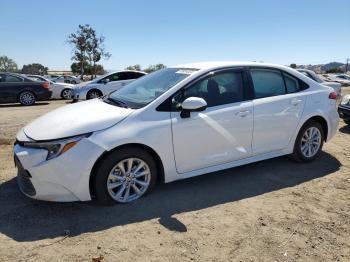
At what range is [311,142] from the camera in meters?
5.98

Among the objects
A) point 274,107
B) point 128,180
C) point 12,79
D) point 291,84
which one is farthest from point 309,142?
point 12,79

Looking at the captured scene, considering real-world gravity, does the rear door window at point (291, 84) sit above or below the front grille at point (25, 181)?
above

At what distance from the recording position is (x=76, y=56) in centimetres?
4412

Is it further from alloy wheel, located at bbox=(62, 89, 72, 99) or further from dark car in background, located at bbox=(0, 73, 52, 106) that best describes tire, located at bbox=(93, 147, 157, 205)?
alloy wheel, located at bbox=(62, 89, 72, 99)

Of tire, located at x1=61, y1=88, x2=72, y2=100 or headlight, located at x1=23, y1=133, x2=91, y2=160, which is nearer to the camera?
headlight, located at x1=23, y1=133, x2=91, y2=160

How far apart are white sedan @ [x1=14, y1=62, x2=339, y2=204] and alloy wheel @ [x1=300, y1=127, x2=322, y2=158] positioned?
0.02 meters

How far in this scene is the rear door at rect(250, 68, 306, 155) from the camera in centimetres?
521

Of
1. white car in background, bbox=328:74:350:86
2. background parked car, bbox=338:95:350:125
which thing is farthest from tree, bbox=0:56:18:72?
background parked car, bbox=338:95:350:125

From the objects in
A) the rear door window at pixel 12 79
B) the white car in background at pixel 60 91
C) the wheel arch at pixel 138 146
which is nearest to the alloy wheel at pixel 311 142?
the wheel arch at pixel 138 146

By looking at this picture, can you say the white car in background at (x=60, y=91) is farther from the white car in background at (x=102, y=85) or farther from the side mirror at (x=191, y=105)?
the side mirror at (x=191, y=105)

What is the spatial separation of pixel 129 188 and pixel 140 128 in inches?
28.5

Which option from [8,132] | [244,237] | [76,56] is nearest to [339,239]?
[244,237]

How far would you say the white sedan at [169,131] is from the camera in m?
4.03

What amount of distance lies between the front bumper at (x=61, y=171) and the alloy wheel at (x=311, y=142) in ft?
10.9
